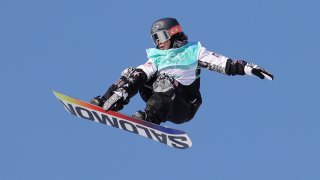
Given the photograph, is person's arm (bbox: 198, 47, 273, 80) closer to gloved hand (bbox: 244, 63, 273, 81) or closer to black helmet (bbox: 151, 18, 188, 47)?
gloved hand (bbox: 244, 63, 273, 81)

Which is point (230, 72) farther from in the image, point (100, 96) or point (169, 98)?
point (100, 96)

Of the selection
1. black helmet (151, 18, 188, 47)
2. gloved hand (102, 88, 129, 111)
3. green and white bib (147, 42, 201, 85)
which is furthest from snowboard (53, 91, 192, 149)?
black helmet (151, 18, 188, 47)

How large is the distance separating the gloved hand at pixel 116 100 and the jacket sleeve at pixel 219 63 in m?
1.42

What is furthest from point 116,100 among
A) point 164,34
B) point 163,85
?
point 164,34

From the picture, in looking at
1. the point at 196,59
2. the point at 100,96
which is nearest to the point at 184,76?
the point at 196,59

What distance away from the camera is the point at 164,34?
47.0ft

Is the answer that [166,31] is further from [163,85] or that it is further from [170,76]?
[163,85]

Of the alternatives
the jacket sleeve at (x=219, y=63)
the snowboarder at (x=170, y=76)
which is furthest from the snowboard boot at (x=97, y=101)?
the jacket sleeve at (x=219, y=63)

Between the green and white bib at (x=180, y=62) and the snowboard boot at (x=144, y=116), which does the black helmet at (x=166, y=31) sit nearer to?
the green and white bib at (x=180, y=62)

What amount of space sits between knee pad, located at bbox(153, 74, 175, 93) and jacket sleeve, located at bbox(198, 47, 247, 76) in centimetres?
68

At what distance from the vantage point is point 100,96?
565 inches

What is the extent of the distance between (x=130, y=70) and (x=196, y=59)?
1.16m

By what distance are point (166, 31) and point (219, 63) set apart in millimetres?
1085

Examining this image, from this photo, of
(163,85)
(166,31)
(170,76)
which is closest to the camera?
(163,85)
